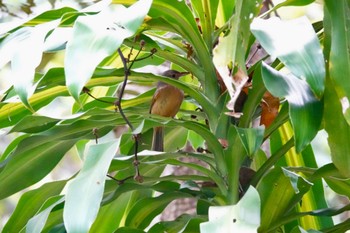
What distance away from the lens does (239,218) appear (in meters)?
0.64

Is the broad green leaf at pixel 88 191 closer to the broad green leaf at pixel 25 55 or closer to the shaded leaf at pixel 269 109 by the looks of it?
the broad green leaf at pixel 25 55

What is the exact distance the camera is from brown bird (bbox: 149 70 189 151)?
1.02 meters

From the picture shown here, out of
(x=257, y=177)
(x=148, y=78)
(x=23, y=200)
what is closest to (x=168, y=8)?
(x=148, y=78)

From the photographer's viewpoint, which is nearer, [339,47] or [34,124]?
[339,47]

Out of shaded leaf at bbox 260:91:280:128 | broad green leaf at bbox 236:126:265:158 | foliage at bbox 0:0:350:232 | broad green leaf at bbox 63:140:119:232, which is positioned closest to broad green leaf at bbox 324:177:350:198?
foliage at bbox 0:0:350:232

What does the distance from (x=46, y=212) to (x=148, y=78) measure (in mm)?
262

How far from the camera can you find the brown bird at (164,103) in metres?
1.02

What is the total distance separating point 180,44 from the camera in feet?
3.31

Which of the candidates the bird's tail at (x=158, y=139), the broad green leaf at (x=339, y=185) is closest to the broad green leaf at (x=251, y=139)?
the broad green leaf at (x=339, y=185)

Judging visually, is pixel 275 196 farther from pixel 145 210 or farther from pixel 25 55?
pixel 25 55

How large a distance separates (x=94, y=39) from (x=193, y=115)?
42cm

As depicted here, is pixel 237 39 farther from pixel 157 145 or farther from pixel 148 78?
pixel 157 145

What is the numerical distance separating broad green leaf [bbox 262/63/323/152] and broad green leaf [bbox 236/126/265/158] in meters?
0.07

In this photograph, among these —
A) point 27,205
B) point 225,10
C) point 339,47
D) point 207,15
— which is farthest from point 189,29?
point 27,205
